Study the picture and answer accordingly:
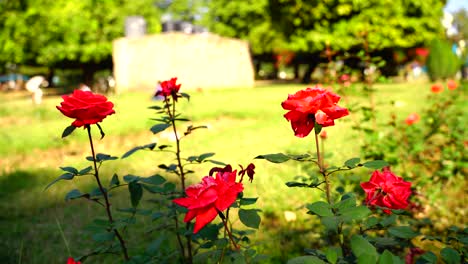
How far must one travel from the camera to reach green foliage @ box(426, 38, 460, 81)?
666 inches

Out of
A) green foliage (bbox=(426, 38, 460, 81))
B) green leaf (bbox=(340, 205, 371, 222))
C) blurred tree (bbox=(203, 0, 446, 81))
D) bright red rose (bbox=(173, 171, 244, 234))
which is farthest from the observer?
blurred tree (bbox=(203, 0, 446, 81))

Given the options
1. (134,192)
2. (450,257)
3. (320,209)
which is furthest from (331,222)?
(134,192)

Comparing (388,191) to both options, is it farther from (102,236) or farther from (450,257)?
(102,236)

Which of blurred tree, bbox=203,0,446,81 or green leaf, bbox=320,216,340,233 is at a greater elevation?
blurred tree, bbox=203,0,446,81

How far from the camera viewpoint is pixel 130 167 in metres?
4.40

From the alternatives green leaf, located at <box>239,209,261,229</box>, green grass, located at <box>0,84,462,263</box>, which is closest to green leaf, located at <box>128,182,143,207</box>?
green leaf, located at <box>239,209,261,229</box>

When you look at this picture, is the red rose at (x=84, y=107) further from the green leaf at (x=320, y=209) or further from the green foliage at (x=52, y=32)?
the green foliage at (x=52, y=32)

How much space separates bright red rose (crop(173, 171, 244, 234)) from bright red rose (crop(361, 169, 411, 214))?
60 centimetres

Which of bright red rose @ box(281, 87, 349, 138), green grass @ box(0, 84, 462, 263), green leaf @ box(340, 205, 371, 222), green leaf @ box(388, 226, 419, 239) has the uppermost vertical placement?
bright red rose @ box(281, 87, 349, 138)

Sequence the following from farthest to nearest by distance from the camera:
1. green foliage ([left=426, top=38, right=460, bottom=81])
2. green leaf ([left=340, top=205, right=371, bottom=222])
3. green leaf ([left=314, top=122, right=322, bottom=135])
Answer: green foliage ([left=426, top=38, right=460, bottom=81]) < green leaf ([left=314, top=122, right=322, bottom=135]) < green leaf ([left=340, top=205, right=371, bottom=222])

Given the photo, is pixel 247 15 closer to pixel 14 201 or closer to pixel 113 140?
pixel 113 140

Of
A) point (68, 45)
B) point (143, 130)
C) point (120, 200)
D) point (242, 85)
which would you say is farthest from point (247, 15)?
point (120, 200)

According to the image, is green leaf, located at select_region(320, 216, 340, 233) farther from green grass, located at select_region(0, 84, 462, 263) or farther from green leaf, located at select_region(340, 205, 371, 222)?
green grass, located at select_region(0, 84, 462, 263)

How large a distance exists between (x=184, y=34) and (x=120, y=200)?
13.4 metres
